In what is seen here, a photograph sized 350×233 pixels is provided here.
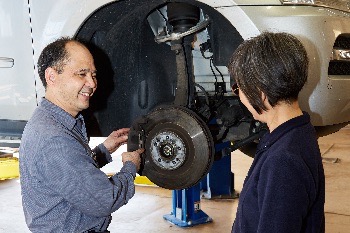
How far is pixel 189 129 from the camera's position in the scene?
2033 millimetres

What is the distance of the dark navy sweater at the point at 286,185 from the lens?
1068 millimetres

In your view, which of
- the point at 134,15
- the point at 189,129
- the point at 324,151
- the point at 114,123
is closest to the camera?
the point at 189,129

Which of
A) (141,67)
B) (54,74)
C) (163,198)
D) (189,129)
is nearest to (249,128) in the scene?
(189,129)

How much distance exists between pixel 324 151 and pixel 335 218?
3033 mm

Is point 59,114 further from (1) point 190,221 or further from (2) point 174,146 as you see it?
(1) point 190,221

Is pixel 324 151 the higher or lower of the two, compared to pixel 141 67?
lower

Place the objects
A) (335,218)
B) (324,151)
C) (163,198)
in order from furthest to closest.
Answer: (324,151) → (163,198) → (335,218)

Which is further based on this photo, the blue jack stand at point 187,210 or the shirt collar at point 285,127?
the blue jack stand at point 187,210

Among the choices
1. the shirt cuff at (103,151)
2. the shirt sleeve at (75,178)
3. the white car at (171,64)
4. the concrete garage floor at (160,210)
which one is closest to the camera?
the shirt sleeve at (75,178)

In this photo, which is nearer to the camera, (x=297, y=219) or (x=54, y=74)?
(x=297, y=219)

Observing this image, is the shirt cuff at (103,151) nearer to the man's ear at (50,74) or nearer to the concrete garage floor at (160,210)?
the man's ear at (50,74)

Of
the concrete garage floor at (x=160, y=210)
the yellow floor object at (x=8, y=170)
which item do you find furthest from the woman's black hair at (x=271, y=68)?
the yellow floor object at (x=8, y=170)

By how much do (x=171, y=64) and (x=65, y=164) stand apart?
4.02ft

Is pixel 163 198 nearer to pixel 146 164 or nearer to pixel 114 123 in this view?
pixel 114 123
